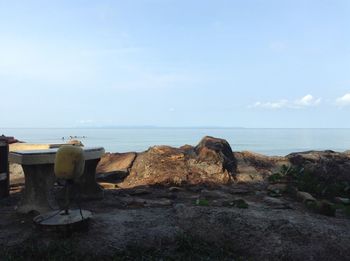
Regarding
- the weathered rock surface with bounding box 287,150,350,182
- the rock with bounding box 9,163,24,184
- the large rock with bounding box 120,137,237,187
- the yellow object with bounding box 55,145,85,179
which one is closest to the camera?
the yellow object with bounding box 55,145,85,179

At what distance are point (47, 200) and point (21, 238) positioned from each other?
65.1 inches

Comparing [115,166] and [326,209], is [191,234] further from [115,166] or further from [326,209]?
[115,166]

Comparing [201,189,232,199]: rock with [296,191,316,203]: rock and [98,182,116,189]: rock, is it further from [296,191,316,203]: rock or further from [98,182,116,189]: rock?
[98,182,116,189]: rock

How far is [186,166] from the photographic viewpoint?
13.0 metres

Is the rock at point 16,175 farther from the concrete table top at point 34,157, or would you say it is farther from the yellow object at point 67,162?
the yellow object at point 67,162

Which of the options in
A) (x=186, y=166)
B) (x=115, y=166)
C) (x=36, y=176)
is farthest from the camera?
(x=115, y=166)

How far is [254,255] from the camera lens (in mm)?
6512

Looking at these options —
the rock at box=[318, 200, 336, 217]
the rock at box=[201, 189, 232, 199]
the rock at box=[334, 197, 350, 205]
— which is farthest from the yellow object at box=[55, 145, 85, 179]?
the rock at box=[334, 197, 350, 205]

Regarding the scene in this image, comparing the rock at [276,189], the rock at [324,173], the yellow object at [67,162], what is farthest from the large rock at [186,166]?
the yellow object at [67,162]

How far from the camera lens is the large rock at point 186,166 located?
1234 cm

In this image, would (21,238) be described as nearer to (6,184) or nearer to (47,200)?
(47,200)

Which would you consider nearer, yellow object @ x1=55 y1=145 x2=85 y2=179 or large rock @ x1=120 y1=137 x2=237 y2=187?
yellow object @ x1=55 y1=145 x2=85 y2=179

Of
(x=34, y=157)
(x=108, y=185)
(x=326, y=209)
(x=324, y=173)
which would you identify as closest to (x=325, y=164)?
(x=324, y=173)

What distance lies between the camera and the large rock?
40.5 ft
